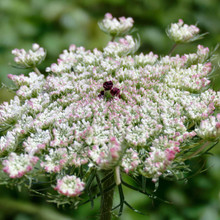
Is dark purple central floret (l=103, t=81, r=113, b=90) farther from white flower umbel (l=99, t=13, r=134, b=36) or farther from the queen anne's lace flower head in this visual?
white flower umbel (l=99, t=13, r=134, b=36)

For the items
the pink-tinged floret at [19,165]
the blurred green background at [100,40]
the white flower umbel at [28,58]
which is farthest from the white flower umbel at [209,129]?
the blurred green background at [100,40]

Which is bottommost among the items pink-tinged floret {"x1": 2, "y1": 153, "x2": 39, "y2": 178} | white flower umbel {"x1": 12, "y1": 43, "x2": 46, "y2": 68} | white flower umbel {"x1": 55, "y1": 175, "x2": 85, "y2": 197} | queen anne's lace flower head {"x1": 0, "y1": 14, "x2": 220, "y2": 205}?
white flower umbel {"x1": 55, "y1": 175, "x2": 85, "y2": 197}

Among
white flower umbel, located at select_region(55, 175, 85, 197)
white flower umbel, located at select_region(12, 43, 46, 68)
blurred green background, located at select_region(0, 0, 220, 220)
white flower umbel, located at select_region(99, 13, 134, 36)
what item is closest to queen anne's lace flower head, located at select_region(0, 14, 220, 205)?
white flower umbel, located at select_region(55, 175, 85, 197)

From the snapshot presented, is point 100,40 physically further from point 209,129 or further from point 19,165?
point 19,165

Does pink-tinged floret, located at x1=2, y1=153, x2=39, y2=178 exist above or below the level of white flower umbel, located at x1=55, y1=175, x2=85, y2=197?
above

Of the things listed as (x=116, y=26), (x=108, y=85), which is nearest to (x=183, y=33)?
(x=116, y=26)

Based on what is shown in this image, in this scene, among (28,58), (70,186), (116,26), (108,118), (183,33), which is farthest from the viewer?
(116,26)

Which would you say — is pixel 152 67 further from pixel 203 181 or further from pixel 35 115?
pixel 203 181

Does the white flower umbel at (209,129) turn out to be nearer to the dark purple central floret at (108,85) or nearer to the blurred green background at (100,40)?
the dark purple central floret at (108,85)

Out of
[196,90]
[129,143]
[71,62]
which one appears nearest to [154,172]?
[129,143]

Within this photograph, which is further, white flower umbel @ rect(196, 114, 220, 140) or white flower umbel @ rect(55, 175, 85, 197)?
white flower umbel @ rect(196, 114, 220, 140)
